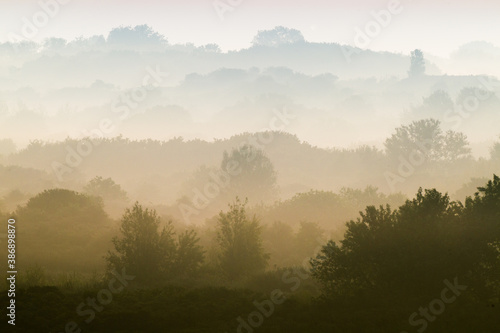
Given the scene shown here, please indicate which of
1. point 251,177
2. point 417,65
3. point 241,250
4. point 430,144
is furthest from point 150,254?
point 417,65

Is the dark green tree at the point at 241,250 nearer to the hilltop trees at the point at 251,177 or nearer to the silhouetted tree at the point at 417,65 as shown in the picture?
the hilltop trees at the point at 251,177

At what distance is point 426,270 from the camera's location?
63.5 feet

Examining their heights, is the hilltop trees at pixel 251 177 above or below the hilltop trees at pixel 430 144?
below

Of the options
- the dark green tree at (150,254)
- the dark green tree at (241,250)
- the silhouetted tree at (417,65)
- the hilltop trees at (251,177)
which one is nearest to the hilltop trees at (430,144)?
the hilltop trees at (251,177)

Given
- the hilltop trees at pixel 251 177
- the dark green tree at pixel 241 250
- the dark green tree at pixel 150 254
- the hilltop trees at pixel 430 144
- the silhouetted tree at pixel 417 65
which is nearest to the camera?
the dark green tree at pixel 150 254

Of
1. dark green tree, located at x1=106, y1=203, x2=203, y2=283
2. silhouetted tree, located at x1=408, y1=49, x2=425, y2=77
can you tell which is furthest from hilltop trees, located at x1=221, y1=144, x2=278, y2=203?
silhouetted tree, located at x1=408, y1=49, x2=425, y2=77

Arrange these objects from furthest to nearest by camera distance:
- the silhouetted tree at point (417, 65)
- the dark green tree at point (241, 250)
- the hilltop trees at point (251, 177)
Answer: the silhouetted tree at point (417, 65) < the hilltop trees at point (251, 177) < the dark green tree at point (241, 250)

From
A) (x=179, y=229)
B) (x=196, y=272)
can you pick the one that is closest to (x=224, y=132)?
(x=179, y=229)

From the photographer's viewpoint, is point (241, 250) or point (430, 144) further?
point (430, 144)

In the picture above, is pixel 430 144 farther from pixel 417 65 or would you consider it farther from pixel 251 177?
pixel 417 65

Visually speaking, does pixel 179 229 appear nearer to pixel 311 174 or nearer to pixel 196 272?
pixel 196 272

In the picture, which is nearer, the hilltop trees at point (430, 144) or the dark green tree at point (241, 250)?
the dark green tree at point (241, 250)

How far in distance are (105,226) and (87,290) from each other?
22173 mm

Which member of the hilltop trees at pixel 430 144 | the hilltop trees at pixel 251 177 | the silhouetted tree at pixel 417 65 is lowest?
the hilltop trees at pixel 251 177
